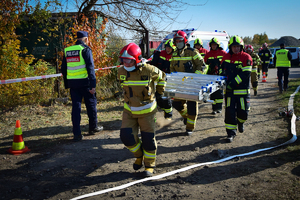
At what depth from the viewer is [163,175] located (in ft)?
13.0

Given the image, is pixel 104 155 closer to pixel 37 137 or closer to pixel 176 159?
pixel 176 159

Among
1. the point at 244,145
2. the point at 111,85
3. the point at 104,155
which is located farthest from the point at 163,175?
the point at 111,85

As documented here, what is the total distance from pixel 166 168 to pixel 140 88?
147cm

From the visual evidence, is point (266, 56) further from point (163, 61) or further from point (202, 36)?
point (163, 61)

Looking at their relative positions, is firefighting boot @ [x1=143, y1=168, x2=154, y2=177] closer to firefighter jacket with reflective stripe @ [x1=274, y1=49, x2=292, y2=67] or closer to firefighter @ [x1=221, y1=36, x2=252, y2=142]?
firefighter @ [x1=221, y1=36, x2=252, y2=142]

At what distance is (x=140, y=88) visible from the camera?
3.86 m

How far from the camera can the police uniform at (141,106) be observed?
385 cm

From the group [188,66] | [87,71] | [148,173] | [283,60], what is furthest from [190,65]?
[283,60]

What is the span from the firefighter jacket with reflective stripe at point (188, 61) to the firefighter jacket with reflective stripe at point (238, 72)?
23.3 inches

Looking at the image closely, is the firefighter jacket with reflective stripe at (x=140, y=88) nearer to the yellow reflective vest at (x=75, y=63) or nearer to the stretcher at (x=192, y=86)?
the stretcher at (x=192, y=86)

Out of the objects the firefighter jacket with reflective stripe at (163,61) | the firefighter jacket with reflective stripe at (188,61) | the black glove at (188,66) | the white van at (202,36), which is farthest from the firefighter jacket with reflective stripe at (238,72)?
the white van at (202,36)

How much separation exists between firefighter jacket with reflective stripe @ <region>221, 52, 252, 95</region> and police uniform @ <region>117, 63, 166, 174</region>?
202cm

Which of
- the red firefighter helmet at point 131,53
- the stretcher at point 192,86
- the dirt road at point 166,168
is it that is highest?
the red firefighter helmet at point 131,53

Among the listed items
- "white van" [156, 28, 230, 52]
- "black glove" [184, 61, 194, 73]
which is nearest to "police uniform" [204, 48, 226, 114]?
"black glove" [184, 61, 194, 73]
